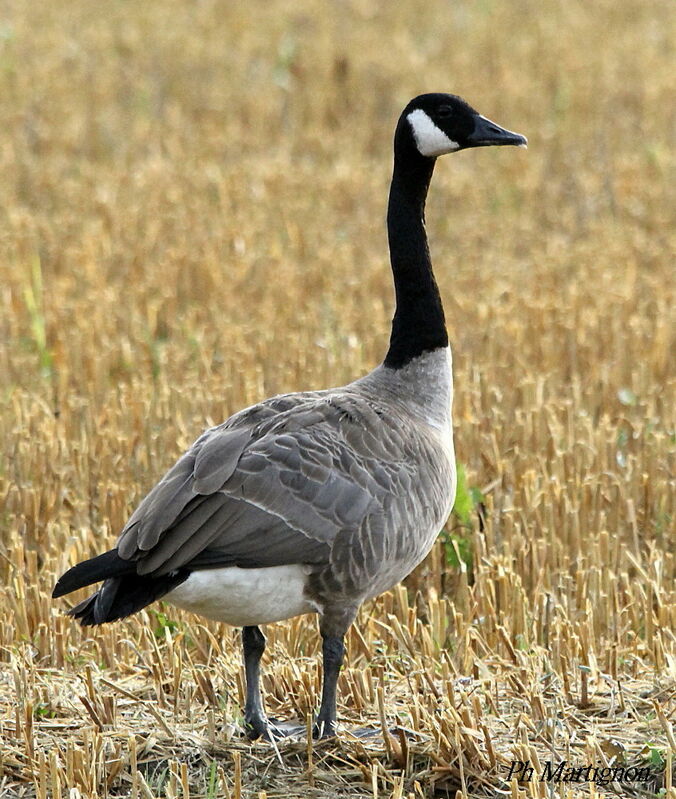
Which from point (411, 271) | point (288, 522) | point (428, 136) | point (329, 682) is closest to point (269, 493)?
point (288, 522)

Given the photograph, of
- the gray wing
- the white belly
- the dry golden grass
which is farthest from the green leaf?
the white belly

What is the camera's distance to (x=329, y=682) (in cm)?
436

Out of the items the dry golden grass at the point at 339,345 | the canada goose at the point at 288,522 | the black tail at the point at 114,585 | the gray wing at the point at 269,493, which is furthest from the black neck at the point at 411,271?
the black tail at the point at 114,585

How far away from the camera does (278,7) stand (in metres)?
16.6

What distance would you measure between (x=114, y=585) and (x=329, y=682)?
0.81 m

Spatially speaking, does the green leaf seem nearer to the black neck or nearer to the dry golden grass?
the dry golden grass

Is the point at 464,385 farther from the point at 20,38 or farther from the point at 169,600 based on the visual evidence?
the point at 20,38

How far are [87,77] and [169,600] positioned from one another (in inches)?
438

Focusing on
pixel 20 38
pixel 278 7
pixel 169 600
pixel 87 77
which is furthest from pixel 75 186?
pixel 169 600

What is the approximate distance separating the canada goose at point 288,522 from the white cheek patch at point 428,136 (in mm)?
1026

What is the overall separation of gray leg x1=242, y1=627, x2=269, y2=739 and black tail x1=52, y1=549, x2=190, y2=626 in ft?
1.90

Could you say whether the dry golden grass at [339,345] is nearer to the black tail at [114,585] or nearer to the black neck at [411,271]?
the black tail at [114,585]

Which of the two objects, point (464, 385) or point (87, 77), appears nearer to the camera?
point (464, 385)

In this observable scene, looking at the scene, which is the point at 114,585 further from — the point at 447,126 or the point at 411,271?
the point at 447,126
